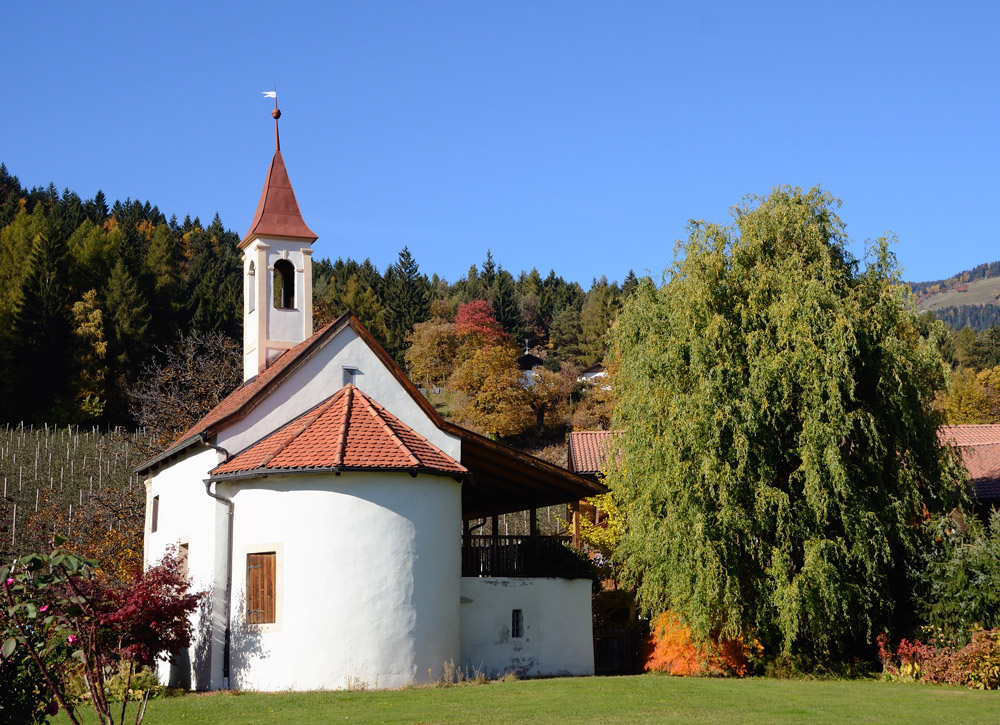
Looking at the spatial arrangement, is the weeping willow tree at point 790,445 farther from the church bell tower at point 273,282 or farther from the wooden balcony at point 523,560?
the church bell tower at point 273,282

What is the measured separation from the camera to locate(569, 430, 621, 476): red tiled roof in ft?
127

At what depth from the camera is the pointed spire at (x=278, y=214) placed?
24969mm

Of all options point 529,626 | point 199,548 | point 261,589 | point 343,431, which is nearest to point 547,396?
point 529,626

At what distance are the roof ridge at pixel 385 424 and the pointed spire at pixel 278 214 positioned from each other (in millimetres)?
5942

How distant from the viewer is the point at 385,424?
19.8 meters

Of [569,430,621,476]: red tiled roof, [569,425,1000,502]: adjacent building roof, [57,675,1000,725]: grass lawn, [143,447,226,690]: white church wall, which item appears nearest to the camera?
[57,675,1000,725]: grass lawn

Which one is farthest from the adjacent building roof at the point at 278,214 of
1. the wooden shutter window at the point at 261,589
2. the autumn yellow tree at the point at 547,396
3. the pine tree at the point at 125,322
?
the autumn yellow tree at the point at 547,396

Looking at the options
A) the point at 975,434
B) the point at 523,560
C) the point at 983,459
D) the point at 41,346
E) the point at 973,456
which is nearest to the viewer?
the point at 523,560

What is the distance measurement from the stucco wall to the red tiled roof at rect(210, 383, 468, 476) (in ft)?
11.0

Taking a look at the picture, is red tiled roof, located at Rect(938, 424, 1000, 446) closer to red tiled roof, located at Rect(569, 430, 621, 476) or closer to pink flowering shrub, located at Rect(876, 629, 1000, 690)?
red tiled roof, located at Rect(569, 430, 621, 476)

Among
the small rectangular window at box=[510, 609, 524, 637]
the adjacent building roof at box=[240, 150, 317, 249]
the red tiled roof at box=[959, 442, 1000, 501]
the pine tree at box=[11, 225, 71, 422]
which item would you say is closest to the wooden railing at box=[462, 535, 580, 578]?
the small rectangular window at box=[510, 609, 524, 637]

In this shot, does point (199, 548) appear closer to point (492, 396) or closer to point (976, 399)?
point (492, 396)

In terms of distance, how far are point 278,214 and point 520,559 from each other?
10.4 m

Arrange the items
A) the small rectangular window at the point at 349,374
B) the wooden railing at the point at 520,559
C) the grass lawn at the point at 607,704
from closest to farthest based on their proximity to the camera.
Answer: the grass lawn at the point at 607,704 → the small rectangular window at the point at 349,374 → the wooden railing at the point at 520,559
